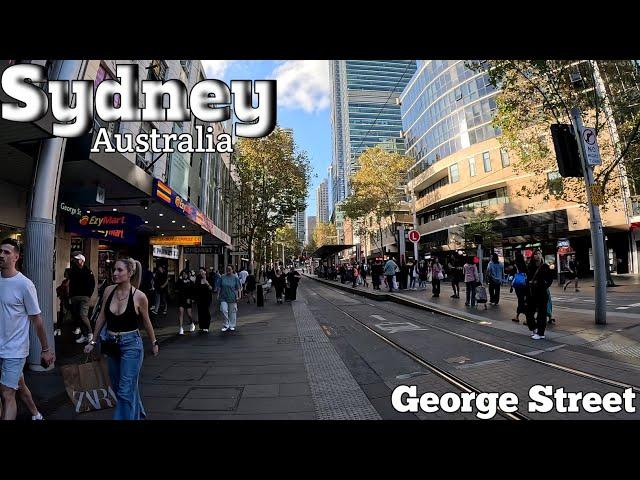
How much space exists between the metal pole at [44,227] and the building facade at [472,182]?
99.6ft

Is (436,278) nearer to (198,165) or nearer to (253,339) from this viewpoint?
(253,339)

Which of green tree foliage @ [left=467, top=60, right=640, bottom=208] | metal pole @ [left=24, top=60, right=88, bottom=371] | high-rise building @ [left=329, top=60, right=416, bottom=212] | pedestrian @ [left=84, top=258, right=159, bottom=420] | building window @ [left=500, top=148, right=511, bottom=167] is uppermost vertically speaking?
high-rise building @ [left=329, top=60, right=416, bottom=212]

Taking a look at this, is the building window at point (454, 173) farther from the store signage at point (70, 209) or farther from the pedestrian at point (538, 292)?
the store signage at point (70, 209)

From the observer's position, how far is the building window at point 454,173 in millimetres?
43500

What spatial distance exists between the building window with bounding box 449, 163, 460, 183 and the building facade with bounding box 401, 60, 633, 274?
116mm

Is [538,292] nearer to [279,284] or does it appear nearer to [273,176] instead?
[279,284]

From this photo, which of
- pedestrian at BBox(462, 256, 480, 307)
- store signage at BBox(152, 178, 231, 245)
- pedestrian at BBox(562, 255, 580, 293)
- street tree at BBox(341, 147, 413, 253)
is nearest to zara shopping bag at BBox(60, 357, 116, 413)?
A: store signage at BBox(152, 178, 231, 245)

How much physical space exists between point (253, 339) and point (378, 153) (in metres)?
37.3

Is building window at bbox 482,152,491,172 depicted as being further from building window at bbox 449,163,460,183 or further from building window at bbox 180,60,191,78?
building window at bbox 180,60,191,78

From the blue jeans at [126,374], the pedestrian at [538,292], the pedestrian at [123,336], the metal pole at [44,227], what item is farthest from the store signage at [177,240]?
the blue jeans at [126,374]

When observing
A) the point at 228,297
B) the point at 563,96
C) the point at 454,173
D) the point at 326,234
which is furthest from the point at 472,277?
the point at 326,234

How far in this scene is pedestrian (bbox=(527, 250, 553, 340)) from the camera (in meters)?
7.09

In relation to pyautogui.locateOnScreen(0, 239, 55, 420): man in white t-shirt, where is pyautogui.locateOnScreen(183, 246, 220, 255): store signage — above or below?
above
